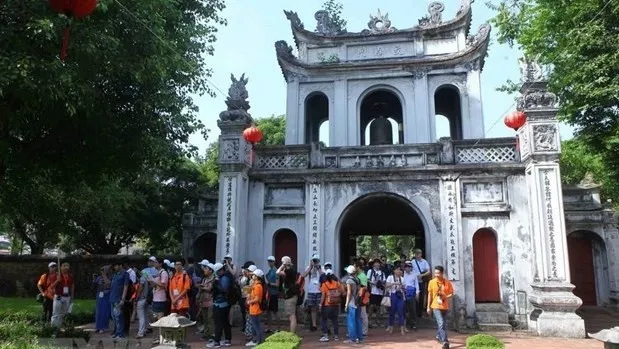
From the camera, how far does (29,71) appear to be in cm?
772

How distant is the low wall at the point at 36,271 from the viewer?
18953 millimetres

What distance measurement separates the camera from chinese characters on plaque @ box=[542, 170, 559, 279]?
11.2 m

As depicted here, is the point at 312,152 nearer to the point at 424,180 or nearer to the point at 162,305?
the point at 424,180

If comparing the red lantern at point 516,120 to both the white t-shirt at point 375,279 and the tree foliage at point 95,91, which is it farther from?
the tree foliage at point 95,91

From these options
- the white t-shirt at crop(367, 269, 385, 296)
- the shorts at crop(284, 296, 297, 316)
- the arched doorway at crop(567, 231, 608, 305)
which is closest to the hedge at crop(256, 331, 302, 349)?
the shorts at crop(284, 296, 297, 316)

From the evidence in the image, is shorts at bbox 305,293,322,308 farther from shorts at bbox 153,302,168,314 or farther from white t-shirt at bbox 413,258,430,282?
shorts at bbox 153,302,168,314

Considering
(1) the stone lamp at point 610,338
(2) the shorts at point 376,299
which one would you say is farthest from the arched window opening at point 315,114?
(1) the stone lamp at point 610,338

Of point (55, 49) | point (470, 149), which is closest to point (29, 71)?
point (55, 49)

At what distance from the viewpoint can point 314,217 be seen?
43.9 feet

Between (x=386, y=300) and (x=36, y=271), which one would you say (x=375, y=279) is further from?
(x=36, y=271)

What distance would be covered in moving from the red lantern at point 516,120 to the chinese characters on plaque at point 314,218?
17.3 ft

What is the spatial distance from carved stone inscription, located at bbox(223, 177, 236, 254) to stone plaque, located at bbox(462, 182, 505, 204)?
6171mm

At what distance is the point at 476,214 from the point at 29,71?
1056 centimetres

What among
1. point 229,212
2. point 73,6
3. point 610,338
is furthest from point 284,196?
point 610,338
